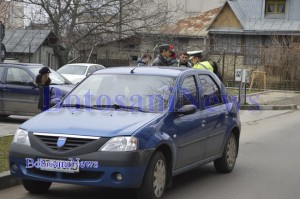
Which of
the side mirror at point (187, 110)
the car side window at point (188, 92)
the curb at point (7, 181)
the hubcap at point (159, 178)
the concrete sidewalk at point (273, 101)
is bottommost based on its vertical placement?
the concrete sidewalk at point (273, 101)

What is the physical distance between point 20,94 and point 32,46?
57.9ft

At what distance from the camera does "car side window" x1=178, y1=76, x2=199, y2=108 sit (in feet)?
23.5

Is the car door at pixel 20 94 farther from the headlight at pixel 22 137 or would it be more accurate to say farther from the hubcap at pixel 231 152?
the headlight at pixel 22 137

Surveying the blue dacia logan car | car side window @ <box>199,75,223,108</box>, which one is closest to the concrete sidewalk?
car side window @ <box>199,75,223,108</box>

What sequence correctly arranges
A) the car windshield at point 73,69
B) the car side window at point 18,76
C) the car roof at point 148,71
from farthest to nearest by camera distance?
the car windshield at point 73,69 < the car side window at point 18,76 < the car roof at point 148,71

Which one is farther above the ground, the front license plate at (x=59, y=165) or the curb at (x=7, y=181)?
the front license plate at (x=59, y=165)

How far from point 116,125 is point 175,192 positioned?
1.51 meters

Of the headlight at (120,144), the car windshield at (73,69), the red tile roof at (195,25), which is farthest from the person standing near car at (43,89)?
Result: the red tile roof at (195,25)

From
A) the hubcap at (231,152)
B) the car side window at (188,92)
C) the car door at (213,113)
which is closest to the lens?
the car side window at (188,92)

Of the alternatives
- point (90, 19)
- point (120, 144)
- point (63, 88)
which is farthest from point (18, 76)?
point (90, 19)

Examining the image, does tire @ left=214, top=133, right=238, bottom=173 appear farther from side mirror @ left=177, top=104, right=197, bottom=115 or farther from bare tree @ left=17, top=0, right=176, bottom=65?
bare tree @ left=17, top=0, right=176, bottom=65

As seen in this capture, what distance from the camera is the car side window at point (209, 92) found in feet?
25.7

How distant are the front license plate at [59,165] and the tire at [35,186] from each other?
682 mm

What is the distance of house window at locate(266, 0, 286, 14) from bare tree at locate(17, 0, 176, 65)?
16.6 metres
